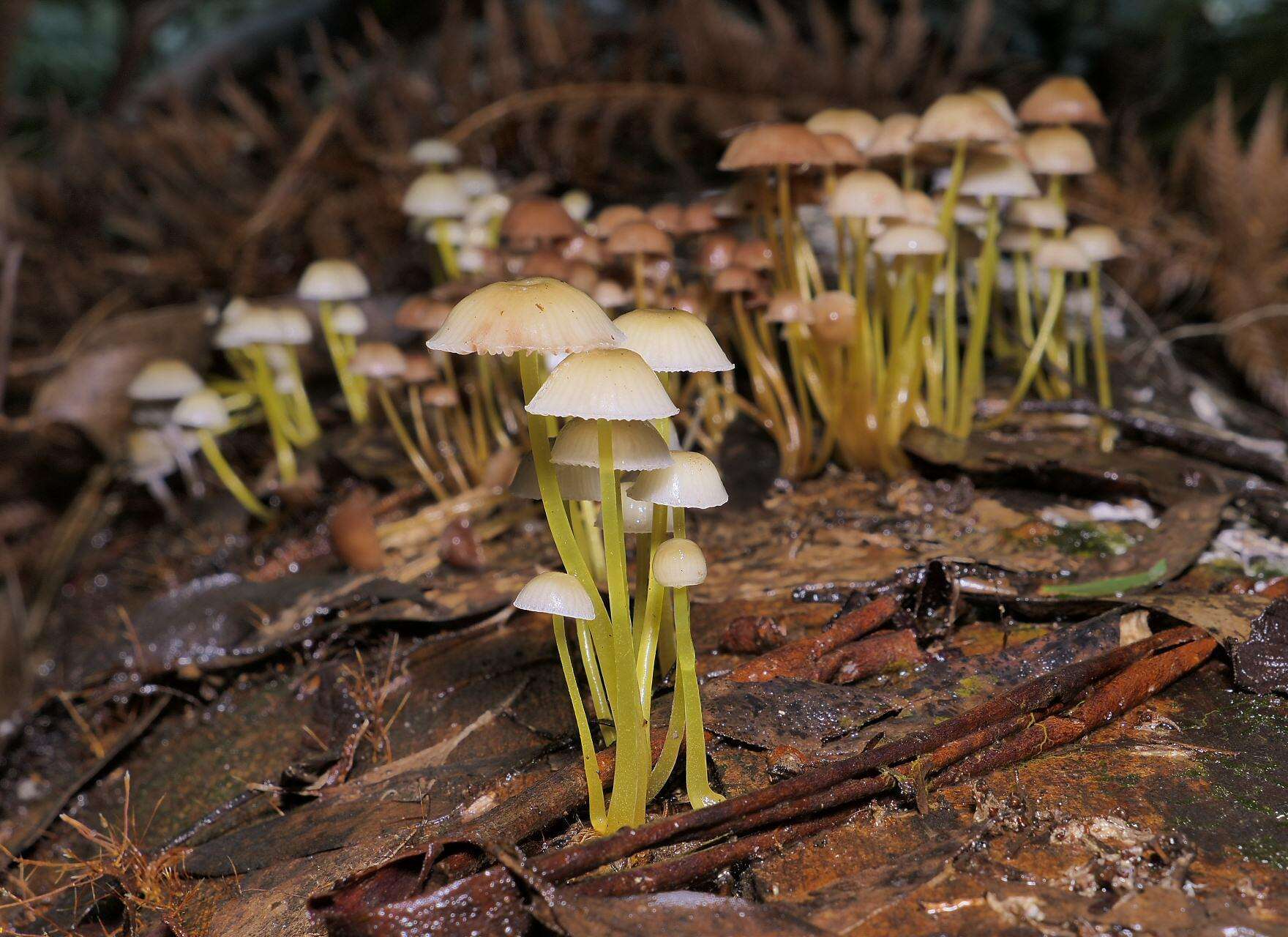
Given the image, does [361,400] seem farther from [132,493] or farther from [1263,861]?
[1263,861]

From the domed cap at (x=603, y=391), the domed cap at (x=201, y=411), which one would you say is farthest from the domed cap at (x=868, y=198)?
the domed cap at (x=201, y=411)

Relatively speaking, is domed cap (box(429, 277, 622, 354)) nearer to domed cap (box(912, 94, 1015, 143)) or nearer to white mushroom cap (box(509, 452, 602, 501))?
white mushroom cap (box(509, 452, 602, 501))

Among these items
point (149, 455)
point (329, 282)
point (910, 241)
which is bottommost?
point (149, 455)

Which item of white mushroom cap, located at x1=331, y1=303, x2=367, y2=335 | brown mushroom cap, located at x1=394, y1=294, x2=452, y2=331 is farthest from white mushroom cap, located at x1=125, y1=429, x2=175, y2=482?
brown mushroom cap, located at x1=394, y1=294, x2=452, y2=331

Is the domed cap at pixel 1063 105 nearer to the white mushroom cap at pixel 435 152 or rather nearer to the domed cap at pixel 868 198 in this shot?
the domed cap at pixel 868 198

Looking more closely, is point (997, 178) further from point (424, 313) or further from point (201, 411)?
point (201, 411)

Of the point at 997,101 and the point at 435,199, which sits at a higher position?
the point at 997,101

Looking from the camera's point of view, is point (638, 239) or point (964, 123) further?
point (638, 239)

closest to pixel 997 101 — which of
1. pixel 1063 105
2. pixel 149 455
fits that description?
pixel 1063 105
